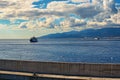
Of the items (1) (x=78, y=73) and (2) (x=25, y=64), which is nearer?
(1) (x=78, y=73)

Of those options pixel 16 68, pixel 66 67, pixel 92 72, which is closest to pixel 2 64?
pixel 16 68

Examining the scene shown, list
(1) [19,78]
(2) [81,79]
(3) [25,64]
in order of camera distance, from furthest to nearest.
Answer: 1. (3) [25,64]
2. (1) [19,78]
3. (2) [81,79]

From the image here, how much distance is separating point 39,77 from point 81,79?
12.1ft

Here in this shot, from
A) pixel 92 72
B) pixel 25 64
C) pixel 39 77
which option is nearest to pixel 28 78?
pixel 39 77

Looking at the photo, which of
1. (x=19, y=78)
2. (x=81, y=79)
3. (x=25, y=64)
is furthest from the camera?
(x=25, y=64)

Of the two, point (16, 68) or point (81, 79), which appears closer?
point (81, 79)

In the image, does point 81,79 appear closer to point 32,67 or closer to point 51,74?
point 51,74

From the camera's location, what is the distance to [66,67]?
1254 inches

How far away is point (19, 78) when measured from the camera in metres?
31.4

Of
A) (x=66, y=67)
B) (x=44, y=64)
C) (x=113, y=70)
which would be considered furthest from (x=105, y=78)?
(x=44, y=64)

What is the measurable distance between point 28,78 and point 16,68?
3650 mm

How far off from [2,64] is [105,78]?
1068cm

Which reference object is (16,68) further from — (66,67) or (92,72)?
(92,72)

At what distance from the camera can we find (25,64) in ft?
111
